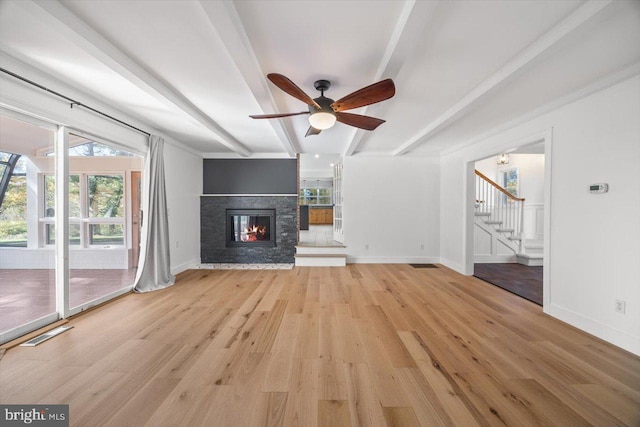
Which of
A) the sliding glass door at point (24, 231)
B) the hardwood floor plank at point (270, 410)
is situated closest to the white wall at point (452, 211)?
the hardwood floor plank at point (270, 410)

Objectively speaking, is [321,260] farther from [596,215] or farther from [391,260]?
[596,215]

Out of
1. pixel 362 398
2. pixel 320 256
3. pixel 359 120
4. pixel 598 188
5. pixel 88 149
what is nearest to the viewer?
pixel 362 398

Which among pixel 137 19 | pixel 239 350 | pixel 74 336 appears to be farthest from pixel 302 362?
pixel 137 19

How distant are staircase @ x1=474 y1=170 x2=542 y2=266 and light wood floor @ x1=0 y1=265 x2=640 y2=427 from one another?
2827mm

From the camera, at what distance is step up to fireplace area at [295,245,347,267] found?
5055 millimetres

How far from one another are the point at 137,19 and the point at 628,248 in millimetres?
4234

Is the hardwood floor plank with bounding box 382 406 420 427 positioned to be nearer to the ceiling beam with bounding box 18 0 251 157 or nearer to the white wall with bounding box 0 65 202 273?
the ceiling beam with bounding box 18 0 251 157

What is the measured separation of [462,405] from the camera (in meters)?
1.45

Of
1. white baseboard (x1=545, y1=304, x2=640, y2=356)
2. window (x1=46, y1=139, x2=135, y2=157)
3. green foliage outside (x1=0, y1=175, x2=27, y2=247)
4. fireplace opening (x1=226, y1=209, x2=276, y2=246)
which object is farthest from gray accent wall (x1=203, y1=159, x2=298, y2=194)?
white baseboard (x1=545, y1=304, x2=640, y2=356)

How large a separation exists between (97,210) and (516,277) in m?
7.01

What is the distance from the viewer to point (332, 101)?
2.35m

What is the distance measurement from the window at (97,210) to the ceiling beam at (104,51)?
163cm

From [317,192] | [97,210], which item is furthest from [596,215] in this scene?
[317,192]

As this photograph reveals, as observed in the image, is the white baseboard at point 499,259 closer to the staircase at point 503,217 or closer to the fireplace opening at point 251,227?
the staircase at point 503,217
